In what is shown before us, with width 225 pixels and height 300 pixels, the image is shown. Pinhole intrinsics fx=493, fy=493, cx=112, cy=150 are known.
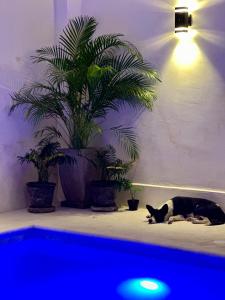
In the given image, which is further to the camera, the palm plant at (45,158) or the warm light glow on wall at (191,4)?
the palm plant at (45,158)

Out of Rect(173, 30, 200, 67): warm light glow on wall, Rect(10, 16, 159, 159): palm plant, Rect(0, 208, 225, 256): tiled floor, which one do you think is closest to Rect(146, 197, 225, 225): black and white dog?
Rect(0, 208, 225, 256): tiled floor

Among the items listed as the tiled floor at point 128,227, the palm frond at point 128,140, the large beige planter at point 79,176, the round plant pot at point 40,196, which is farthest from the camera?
the palm frond at point 128,140

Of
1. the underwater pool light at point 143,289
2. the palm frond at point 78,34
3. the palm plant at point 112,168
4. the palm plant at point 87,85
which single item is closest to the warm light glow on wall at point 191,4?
the palm plant at point 87,85

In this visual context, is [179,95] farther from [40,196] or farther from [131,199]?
[40,196]

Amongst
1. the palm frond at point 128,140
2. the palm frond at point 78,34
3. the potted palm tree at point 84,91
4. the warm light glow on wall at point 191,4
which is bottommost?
the palm frond at point 128,140

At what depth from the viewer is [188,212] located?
234 inches

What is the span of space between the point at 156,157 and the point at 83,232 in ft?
6.40

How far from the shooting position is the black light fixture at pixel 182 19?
615 cm

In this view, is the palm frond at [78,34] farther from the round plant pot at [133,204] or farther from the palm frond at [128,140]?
the round plant pot at [133,204]

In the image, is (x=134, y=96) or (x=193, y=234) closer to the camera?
(x=193, y=234)

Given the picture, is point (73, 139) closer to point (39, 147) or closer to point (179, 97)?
point (39, 147)

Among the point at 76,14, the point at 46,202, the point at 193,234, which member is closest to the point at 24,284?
the point at 193,234

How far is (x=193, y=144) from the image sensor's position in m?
6.36

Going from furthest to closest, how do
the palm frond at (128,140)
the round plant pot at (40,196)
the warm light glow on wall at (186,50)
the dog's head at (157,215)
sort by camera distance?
1. the palm frond at (128,140)
2. the round plant pot at (40,196)
3. the warm light glow on wall at (186,50)
4. the dog's head at (157,215)
